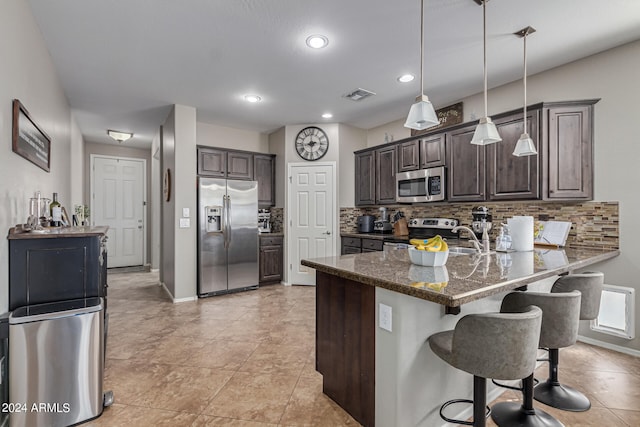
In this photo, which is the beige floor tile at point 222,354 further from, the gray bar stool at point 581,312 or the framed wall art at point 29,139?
the gray bar stool at point 581,312

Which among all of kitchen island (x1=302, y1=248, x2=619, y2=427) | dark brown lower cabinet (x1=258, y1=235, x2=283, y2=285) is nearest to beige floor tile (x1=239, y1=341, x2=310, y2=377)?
kitchen island (x1=302, y1=248, x2=619, y2=427)

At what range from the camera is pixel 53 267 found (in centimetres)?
202

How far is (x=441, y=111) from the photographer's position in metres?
4.37

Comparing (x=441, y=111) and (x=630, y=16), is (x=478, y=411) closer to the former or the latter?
(x=630, y=16)

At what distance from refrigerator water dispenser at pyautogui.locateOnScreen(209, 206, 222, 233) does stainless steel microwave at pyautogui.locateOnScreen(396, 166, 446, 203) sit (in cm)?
268

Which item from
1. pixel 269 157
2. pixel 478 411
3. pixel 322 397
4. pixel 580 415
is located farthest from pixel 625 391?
pixel 269 157

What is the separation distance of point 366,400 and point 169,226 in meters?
3.98

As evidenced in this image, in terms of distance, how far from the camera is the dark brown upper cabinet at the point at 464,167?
3.56 m

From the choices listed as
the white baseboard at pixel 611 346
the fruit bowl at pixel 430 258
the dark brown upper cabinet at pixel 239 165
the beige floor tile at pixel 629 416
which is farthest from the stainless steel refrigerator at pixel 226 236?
the beige floor tile at pixel 629 416

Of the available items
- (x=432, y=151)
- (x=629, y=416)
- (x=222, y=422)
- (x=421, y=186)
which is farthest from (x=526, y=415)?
(x=432, y=151)

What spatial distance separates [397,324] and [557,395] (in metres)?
1.47

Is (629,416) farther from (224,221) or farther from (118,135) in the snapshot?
(118,135)

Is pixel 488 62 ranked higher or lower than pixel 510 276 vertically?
higher

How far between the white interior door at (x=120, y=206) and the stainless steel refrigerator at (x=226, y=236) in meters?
3.41
